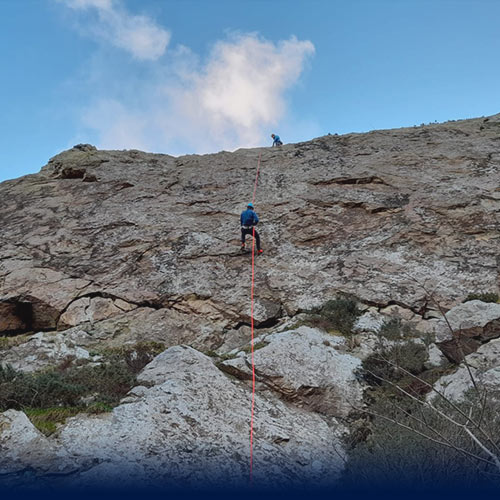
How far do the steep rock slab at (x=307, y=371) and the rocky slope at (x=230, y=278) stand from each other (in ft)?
0.12

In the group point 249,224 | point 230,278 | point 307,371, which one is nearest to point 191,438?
point 307,371

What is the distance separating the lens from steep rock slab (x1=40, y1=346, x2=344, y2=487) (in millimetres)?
6465

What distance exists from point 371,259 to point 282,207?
4435 mm

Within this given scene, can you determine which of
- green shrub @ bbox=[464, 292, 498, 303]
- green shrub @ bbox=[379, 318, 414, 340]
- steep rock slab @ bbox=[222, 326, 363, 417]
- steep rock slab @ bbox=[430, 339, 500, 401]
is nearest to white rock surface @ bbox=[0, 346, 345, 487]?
steep rock slab @ bbox=[222, 326, 363, 417]

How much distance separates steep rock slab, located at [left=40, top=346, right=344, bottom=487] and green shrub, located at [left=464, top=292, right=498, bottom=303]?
21.3ft

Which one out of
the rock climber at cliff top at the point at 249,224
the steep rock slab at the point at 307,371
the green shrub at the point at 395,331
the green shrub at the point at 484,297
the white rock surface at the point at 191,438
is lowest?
the white rock surface at the point at 191,438

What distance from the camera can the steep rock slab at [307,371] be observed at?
9.47 metres

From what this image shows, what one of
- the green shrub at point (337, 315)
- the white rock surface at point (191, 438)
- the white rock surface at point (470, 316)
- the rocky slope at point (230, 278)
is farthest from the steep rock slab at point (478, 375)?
the green shrub at point (337, 315)

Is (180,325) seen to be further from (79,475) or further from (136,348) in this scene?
(79,475)

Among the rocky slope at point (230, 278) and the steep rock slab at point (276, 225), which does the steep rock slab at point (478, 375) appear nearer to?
the rocky slope at point (230, 278)

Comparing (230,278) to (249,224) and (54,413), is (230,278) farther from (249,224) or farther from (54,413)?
(54,413)

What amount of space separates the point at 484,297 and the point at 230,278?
7433 millimetres

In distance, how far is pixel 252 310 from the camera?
13773 mm

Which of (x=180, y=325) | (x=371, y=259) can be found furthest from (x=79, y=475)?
(x=371, y=259)
